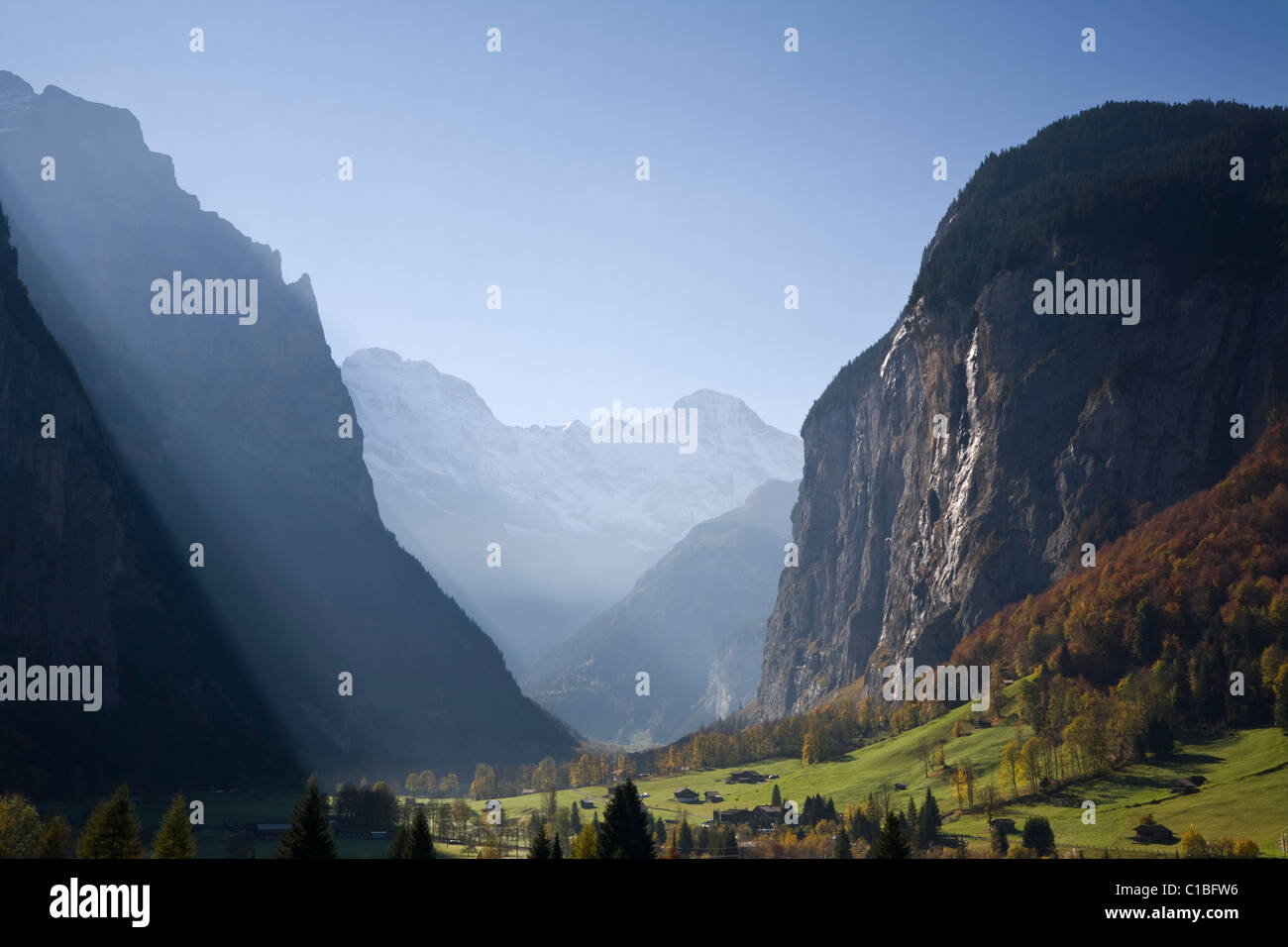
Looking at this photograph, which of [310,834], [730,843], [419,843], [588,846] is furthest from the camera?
[730,843]

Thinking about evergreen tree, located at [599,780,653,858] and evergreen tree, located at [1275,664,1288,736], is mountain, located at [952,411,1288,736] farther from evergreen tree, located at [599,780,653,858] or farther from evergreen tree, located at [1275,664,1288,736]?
evergreen tree, located at [599,780,653,858]

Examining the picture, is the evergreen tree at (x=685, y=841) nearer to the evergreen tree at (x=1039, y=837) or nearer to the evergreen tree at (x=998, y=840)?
the evergreen tree at (x=998, y=840)

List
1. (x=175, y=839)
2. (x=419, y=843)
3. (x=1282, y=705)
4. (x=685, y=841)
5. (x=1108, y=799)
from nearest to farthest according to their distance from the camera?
(x=419, y=843) → (x=175, y=839) → (x=685, y=841) → (x=1108, y=799) → (x=1282, y=705)

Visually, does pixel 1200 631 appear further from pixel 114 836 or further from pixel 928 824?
pixel 114 836

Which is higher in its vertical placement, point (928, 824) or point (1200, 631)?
point (1200, 631)

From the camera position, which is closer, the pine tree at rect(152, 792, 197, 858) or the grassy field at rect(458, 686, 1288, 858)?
the pine tree at rect(152, 792, 197, 858)

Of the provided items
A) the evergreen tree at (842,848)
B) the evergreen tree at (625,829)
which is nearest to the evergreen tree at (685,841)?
the evergreen tree at (842,848)

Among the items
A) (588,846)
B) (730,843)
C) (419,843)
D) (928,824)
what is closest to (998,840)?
(928,824)

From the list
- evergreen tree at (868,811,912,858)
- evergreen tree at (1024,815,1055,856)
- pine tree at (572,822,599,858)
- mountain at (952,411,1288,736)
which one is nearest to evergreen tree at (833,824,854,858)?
evergreen tree at (1024,815,1055,856)

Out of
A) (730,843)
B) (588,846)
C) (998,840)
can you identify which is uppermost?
(588,846)
